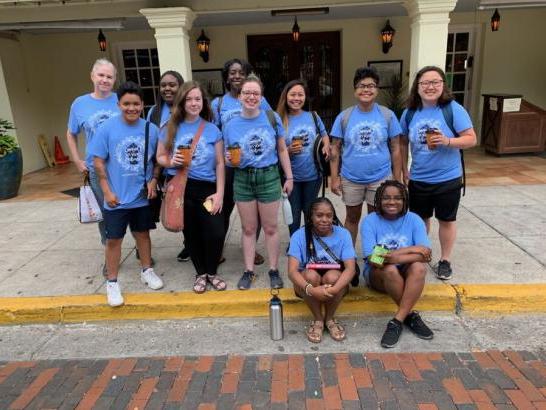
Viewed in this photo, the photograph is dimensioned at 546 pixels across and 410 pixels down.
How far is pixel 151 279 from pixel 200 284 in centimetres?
44

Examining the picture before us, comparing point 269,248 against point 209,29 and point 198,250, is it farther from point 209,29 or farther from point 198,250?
point 209,29

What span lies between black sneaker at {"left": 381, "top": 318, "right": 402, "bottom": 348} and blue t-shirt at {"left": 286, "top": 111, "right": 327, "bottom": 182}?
1321mm

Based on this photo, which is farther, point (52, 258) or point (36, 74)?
point (36, 74)

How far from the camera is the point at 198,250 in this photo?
3.64 metres

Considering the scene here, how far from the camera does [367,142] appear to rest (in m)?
3.38

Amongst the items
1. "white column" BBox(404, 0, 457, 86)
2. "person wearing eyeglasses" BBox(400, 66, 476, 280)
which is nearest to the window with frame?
"white column" BBox(404, 0, 457, 86)

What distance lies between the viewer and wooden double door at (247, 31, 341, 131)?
30.3ft

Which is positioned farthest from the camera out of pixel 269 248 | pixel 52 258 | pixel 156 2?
pixel 156 2

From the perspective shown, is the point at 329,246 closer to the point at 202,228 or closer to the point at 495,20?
the point at 202,228

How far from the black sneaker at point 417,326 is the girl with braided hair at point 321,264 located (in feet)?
1.54

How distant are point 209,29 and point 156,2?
311 centimetres

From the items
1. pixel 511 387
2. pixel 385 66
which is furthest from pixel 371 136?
pixel 385 66

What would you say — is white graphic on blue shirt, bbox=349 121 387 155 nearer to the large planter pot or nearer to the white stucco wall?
the large planter pot

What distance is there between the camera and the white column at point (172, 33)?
590 cm
